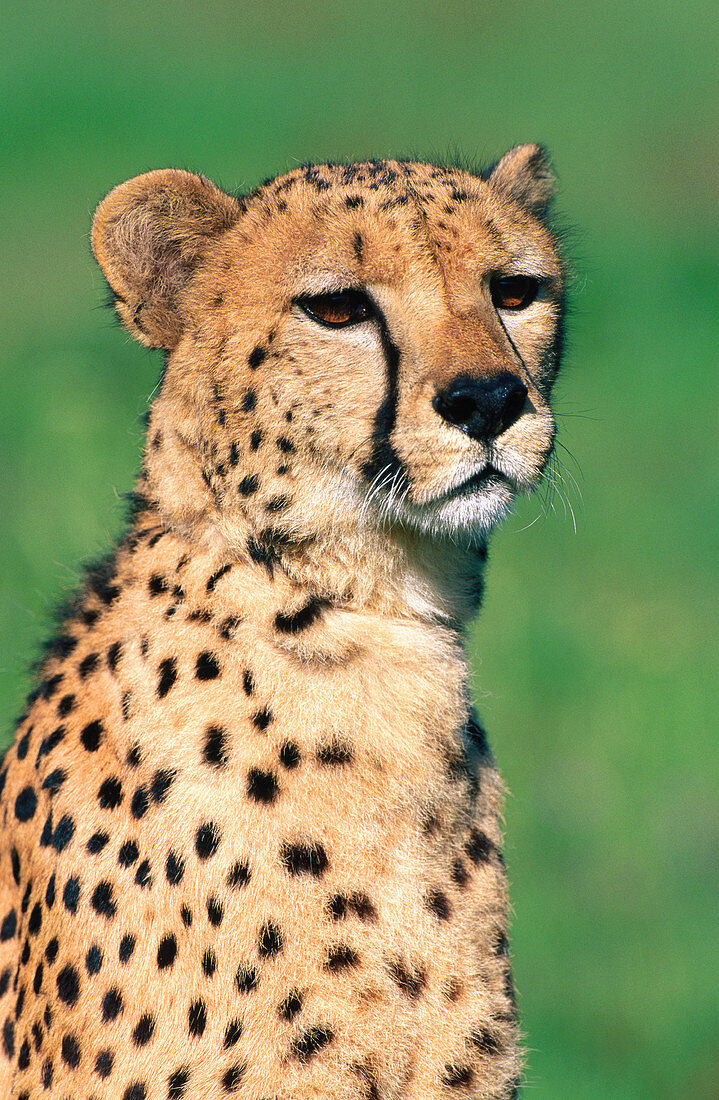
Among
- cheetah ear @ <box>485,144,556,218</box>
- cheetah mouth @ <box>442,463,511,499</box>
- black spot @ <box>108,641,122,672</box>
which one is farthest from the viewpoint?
cheetah ear @ <box>485,144,556,218</box>

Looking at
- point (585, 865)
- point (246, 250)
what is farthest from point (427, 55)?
point (246, 250)

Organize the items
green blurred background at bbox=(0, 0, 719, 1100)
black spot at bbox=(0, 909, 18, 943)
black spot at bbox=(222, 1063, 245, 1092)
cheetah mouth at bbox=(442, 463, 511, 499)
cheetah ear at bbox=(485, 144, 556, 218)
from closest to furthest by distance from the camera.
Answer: black spot at bbox=(222, 1063, 245, 1092)
cheetah mouth at bbox=(442, 463, 511, 499)
black spot at bbox=(0, 909, 18, 943)
cheetah ear at bbox=(485, 144, 556, 218)
green blurred background at bbox=(0, 0, 719, 1100)

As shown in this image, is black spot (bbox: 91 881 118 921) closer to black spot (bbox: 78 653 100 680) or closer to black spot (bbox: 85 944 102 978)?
black spot (bbox: 85 944 102 978)

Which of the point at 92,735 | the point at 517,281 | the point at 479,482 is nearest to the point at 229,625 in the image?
the point at 92,735

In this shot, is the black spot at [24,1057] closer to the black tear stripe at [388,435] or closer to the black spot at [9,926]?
the black spot at [9,926]

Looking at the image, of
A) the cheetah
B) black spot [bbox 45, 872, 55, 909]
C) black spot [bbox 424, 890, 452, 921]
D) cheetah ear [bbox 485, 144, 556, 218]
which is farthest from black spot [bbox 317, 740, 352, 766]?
cheetah ear [bbox 485, 144, 556, 218]

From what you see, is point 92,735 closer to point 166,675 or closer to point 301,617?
point 166,675

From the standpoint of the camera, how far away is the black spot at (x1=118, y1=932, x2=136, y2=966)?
7.33 feet

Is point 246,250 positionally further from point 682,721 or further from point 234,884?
point 682,721

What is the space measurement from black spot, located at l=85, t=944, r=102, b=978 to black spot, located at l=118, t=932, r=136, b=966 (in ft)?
0.12

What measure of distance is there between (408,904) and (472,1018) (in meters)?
0.23

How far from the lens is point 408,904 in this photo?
228 cm

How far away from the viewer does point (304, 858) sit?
2.23 m

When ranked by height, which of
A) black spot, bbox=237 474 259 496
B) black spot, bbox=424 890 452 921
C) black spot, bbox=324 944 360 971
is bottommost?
black spot, bbox=324 944 360 971
